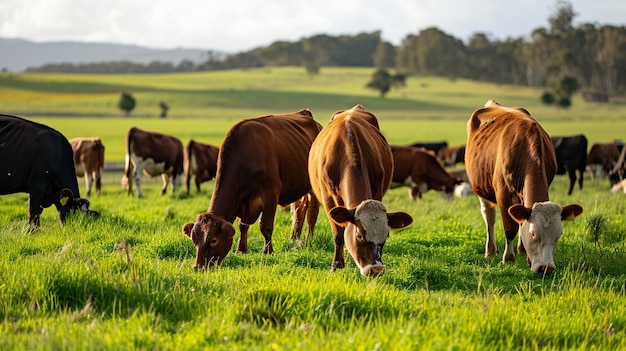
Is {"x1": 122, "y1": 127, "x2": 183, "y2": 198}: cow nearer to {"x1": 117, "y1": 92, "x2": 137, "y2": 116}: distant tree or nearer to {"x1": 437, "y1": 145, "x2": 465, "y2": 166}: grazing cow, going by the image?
{"x1": 437, "y1": 145, "x2": 465, "y2": 166}: grazing cow

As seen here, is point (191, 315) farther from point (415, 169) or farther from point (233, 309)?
point (415, 169)

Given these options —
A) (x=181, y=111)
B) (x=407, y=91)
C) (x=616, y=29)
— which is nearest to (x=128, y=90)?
(x=181, y=111)

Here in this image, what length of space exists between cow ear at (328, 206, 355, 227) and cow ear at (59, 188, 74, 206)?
574 centimetres

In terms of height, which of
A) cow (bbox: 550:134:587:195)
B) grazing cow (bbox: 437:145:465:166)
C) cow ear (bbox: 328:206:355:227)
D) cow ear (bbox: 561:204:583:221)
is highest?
cow ear (bbox: 328:206:355:227)

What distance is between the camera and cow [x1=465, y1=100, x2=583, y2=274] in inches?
327

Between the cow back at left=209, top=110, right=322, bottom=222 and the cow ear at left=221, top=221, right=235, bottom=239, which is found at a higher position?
the cow back at left=209, top=110, right=322, bottom=222

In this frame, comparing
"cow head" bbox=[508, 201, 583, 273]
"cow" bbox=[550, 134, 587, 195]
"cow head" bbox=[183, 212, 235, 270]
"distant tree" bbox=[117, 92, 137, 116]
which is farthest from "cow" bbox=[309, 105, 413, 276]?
"distant tree" bbox=[117, 92, 137, 116]

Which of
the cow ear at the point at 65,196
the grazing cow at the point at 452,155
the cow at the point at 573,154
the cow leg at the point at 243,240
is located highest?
the cow ear at the point at 65,196

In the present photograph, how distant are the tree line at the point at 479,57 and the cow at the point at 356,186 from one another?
100 meters

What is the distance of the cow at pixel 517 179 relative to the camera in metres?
8.31

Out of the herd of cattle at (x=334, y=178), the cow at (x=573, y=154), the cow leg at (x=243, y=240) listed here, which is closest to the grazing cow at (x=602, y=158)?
the cow at (x=573, y=154)

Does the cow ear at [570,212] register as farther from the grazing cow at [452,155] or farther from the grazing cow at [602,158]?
the grazing cow at [452,155]

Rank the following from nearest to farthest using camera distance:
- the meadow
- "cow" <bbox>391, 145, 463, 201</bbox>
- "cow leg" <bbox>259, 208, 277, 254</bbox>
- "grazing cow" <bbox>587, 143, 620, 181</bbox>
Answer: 1. the meadow
2. "cow leg" <bbox>259, 208, 277, 254</bbox>
3. "cow" <bbox>391, 145, 463, 201</bbox>
4. "grazing cow" <bbox>587, 143, 620, 181</bbox>

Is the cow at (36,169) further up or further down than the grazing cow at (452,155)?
further up
